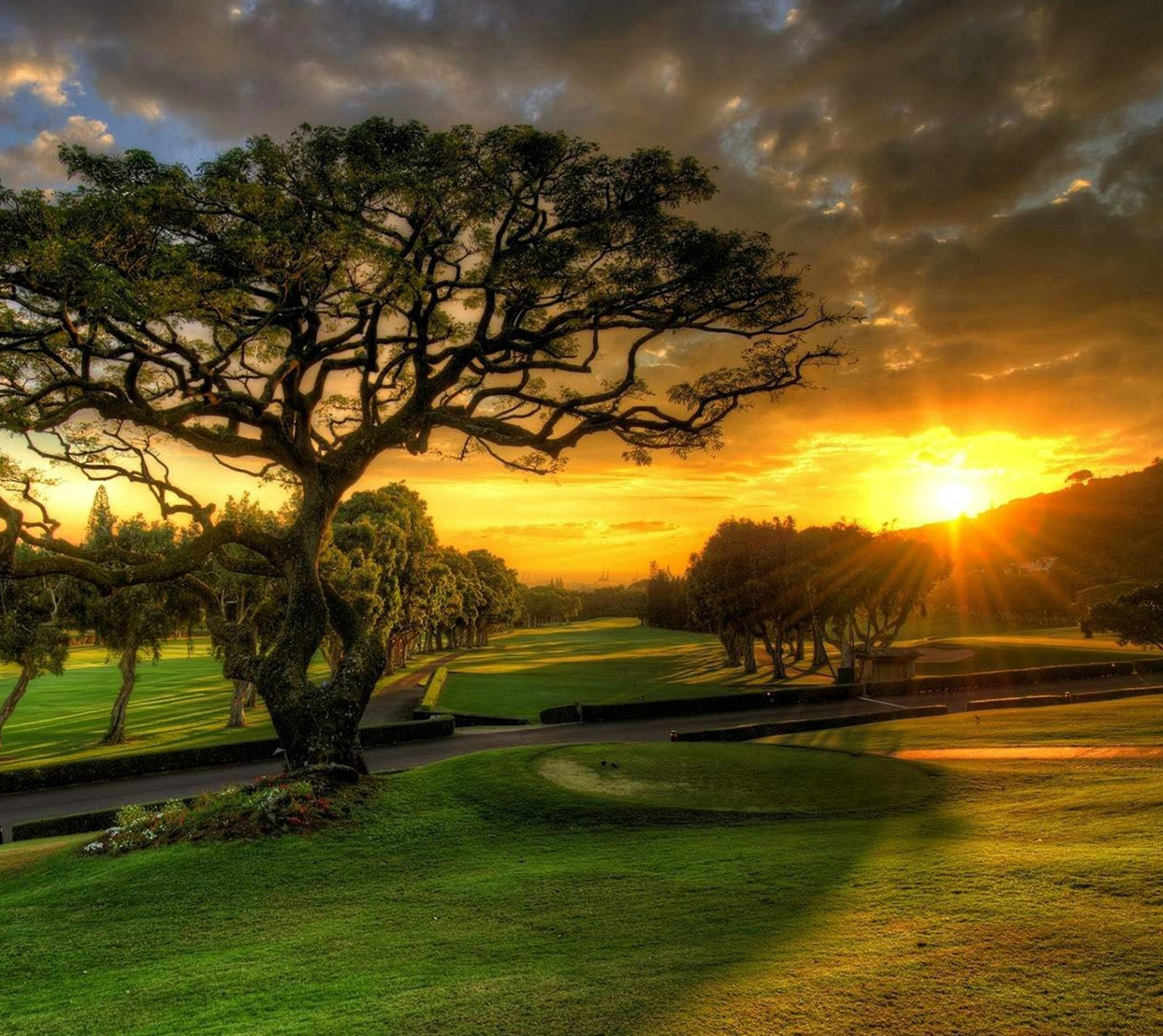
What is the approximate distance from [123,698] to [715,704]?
30820mm

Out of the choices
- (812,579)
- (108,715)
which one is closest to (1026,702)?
(812,579)

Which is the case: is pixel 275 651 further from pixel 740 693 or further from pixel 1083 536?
pixel 1083 536

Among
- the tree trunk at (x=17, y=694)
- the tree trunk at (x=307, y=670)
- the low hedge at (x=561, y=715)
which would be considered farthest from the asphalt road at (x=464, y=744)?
the tree trunk at (x=307, y=670)

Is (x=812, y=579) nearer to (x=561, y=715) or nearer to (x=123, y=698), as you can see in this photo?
(x=561, y=715)

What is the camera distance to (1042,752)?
1933 centimetres

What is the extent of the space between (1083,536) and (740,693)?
102468mm

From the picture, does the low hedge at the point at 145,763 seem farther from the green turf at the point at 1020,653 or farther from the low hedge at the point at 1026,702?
the green turf at the point at 1020,653

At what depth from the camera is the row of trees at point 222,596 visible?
2327cm

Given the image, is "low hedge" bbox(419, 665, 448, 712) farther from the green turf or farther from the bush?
the green turf

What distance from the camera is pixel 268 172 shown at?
49.4 feet

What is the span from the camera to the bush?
1302cm

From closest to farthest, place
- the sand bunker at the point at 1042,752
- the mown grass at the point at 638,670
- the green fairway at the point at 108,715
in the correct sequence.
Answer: the sand bunker at the point at 1042,752 < the green fairway at the point at 108,715 < the mown grass at the point at 638,670

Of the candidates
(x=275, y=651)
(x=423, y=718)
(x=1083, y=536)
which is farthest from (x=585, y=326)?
(x=1083, y=536)

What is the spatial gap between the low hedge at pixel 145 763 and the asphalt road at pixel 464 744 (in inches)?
13.4
